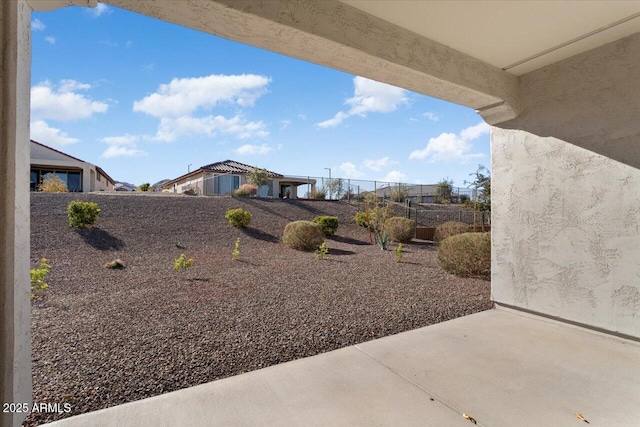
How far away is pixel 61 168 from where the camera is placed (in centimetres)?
2280

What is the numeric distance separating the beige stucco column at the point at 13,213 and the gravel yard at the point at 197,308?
0.72 m

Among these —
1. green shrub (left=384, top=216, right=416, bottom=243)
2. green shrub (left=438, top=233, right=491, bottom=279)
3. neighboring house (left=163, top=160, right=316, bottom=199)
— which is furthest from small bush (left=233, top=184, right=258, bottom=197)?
green shrub (left=438, top=233, right=491, bottom=279)

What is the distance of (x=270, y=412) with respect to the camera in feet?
7.84

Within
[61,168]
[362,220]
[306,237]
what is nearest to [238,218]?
[306,237]

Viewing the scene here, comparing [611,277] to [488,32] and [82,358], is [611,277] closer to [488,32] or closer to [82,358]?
[488,32]

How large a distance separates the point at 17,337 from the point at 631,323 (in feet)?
18.1

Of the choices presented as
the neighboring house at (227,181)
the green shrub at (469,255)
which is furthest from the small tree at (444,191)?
the green shrub at (469,255)

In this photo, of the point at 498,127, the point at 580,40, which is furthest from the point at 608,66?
the point at 498,127

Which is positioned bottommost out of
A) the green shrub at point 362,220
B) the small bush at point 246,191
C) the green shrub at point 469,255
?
the green shrub at point 469,255

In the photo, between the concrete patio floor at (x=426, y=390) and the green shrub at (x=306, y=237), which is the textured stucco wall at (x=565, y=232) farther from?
the green shrub at (x=306, y=237)

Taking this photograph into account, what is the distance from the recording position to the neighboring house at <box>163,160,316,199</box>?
25.4 meters

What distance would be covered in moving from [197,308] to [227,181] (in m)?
21.8

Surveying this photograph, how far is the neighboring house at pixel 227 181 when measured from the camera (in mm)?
25359

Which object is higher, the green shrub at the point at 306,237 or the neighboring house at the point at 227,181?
the neighboring house at the point at 227,181
